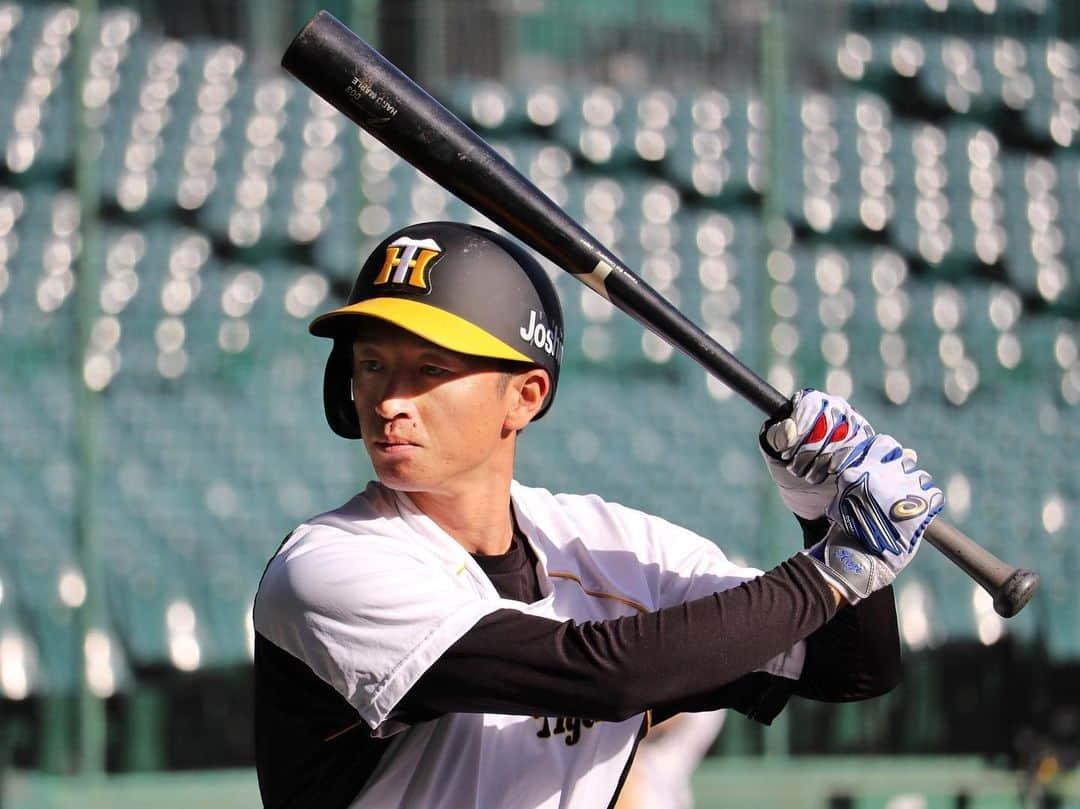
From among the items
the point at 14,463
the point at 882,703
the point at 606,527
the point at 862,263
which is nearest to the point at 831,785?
→ the point at 882,703

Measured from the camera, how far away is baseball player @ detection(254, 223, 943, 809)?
6.61 ft

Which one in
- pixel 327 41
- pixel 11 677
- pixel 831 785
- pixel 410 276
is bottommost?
pixel 831 785

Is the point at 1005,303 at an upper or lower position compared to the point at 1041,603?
upper

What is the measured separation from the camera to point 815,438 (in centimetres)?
225

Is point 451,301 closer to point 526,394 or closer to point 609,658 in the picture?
point 526,394

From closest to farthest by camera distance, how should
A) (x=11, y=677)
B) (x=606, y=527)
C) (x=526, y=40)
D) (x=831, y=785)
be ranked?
(x=606, y=527), (x=11, y=677), (x=831, y=785), (x=526, y=40)

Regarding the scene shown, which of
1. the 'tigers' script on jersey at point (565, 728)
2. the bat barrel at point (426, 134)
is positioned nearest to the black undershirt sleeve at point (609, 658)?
the 'tigers' script on jersey at point (565, 728)

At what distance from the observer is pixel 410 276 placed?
222 centimetres

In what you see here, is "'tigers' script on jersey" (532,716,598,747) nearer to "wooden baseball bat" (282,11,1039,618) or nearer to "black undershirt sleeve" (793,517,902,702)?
"black undershirt sleeve" (793,517,902,702)

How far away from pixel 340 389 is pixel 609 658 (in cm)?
57

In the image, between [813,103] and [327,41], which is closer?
[327,41]

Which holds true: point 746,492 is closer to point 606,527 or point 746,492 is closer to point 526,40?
point 526,40

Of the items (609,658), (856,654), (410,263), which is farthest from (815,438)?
(410,263)

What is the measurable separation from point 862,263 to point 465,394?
3.42 meters
